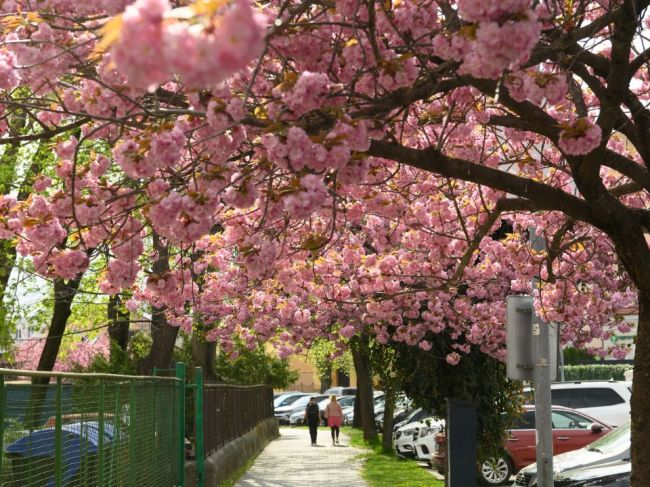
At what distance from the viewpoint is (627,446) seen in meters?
13.8

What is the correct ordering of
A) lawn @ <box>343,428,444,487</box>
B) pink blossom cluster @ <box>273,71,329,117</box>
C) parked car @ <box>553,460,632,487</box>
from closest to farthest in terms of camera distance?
1. pink blossom cluster @ <box>273,71,329,117</box>
2. parked car @ <box>553,460,632,487</box>
3. lawn @ <box>343,428,444,487</box>

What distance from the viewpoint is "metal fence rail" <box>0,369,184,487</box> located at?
5582 mm

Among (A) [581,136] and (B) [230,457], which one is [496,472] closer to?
(B) [230,457]

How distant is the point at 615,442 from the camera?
14.4m

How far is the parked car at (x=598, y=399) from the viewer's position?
79.2ft

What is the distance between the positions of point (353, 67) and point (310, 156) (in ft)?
4.89

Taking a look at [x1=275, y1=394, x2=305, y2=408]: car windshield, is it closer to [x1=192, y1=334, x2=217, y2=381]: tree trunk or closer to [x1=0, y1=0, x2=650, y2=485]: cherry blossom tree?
[x1=192, y1=334, x2=217, y2=381]: tree trunk

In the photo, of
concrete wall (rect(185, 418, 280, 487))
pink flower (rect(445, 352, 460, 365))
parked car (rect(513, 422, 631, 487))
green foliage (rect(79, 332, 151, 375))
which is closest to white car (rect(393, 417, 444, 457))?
concrete wall (rect(185, 418, 280, 487))

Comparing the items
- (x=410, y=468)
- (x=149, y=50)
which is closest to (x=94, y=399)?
(x=149, y=50)

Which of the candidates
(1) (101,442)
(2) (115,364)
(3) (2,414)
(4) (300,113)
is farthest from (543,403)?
(2) (115,364)

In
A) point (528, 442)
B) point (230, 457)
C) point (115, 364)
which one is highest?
point (115, 364)

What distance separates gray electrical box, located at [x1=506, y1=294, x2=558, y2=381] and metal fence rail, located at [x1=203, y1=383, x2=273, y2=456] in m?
7.85

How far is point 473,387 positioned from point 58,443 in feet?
37.2

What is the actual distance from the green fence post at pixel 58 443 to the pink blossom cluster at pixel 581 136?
339cm
